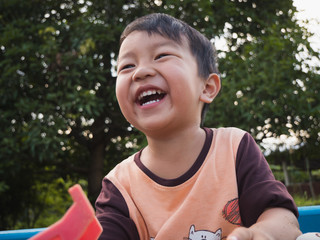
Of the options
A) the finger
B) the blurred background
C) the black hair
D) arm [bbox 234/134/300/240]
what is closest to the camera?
the finger

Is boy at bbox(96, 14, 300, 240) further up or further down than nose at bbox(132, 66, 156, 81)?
further down

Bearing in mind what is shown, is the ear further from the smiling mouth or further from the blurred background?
A: the blurred background

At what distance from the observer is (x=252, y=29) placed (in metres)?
3.46

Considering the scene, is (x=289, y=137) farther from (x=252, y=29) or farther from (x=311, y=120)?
(x=252, y=29)

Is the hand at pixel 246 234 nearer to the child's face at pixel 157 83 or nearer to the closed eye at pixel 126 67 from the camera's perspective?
the child's face at pixel 157 83

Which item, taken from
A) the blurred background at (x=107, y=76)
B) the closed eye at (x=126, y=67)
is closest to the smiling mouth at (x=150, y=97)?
the closed eye at (x=126, y=67)

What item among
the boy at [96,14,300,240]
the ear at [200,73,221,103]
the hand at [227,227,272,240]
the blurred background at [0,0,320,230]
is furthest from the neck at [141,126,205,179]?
the blurred background at [0,0,320,230]

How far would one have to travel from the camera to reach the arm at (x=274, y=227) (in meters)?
0.87

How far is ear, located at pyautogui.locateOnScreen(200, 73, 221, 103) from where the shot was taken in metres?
1.29

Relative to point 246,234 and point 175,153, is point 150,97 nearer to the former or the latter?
point 175,153

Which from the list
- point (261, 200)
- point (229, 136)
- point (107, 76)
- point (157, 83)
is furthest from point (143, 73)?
point (107, 76)

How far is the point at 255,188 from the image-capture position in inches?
42.1

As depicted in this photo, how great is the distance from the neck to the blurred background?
140cm

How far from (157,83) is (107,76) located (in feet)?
7.86
